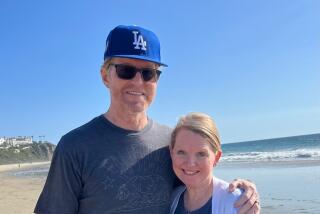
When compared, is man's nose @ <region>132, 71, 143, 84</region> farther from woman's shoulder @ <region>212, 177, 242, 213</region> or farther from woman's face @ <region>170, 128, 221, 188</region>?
woman's shoulder @ <region>212, 177, 242, 213</region>

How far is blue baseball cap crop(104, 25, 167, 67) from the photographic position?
2.89 metres

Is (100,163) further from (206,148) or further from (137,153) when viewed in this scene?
(206,148)

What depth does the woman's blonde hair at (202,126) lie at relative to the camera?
2.98 m

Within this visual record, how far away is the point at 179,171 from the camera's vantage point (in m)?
3.04

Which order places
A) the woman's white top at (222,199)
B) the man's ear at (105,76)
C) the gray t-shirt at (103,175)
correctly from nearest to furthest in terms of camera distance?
the gray t-shirt at (103,175) → the woman's white top at (222,199) → the man's ear at (105,76)

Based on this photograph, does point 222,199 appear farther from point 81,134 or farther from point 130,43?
point 130,43

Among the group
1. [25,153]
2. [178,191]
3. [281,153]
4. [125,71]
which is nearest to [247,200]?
[178,191]

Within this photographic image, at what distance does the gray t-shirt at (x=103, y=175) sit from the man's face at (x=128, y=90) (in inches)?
6.3

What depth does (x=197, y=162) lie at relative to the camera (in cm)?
297

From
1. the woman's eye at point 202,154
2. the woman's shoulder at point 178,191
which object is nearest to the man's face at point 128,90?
the woman's eye at point 202,154

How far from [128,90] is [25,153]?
11584 centimetres

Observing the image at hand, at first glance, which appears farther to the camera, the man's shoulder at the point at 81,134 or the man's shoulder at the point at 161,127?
the man's shoulder at the point at 161,127

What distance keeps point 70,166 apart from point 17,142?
145033 mm

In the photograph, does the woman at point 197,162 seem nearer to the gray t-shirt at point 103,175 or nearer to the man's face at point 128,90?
the gray t-shirt at point 103,175
